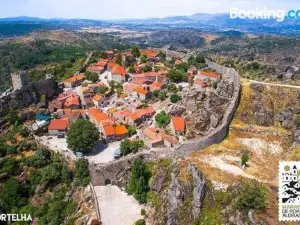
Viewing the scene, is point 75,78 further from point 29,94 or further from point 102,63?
point 29,94

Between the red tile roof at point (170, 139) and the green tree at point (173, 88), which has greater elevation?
the green tree at point (173, 88)

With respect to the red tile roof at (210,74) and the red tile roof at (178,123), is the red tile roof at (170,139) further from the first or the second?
the red tile roof at (210,74)

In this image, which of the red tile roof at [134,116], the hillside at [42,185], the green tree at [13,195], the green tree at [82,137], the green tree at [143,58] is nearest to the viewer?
the hillside at [42,185]

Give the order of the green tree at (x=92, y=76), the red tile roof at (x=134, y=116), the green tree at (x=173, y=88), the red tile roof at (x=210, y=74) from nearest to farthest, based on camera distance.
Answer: the red tile roof at (x=134, y=116)
the green tree at (x=173, y=88)
the red tile roof at (x=210, y=74)
the green tree at (x=92, y=76)

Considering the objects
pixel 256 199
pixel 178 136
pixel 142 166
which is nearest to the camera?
pixel 256 199

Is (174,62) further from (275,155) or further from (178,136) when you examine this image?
(275,155)

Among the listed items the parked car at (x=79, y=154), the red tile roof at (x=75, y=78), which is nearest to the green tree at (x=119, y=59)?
the red tile roof at (x=75, y=78)

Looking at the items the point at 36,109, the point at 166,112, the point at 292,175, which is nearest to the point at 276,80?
the point at 166,112
